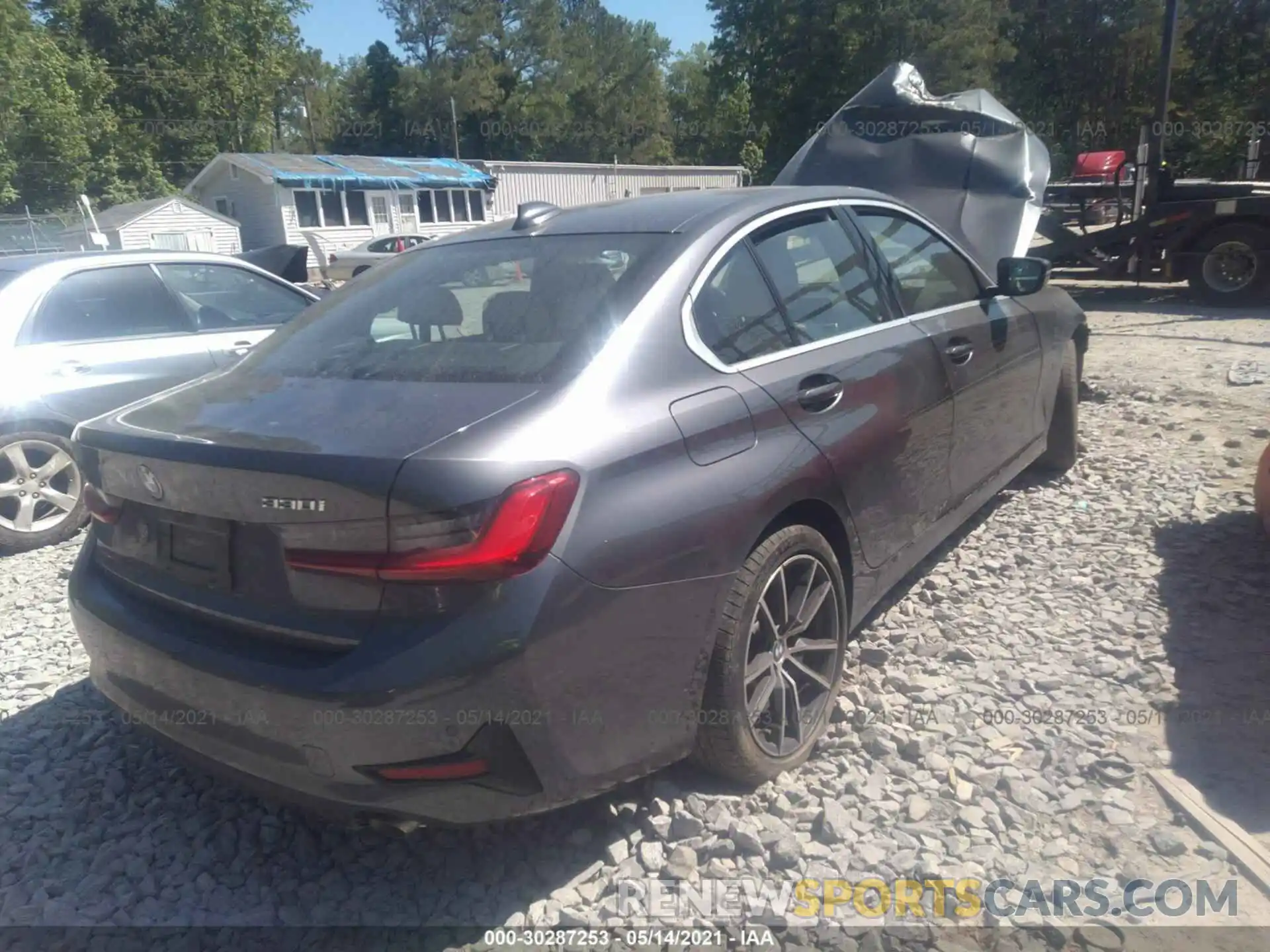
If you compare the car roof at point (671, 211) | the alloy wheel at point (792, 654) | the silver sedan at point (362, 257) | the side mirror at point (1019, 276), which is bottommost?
the silver sedan at point (362, 257)

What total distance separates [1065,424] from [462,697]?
434 centimetres

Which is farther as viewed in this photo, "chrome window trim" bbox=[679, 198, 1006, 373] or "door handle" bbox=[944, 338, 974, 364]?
"door handle" bbox=[944, 338, 974, 364]

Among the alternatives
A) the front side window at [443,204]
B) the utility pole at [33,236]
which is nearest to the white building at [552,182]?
the front side window at [443,204]

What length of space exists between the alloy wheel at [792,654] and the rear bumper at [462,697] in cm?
30

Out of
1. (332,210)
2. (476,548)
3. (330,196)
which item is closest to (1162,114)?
(476,548)

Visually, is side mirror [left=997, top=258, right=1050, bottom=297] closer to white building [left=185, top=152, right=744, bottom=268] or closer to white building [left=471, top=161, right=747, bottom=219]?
white building [left=185, top=152, right=744, bottom=268]

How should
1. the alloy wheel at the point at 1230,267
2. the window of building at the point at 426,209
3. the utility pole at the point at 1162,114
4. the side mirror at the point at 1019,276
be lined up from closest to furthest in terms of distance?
the side mirror at the point at 1019,276 → the alloy wheel at the point at 1230,267 → the utility pole at the point at 1162,114 → the window of building at the point at 426,209

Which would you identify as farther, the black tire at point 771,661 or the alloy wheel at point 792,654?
the alloy wheel at point 792,654

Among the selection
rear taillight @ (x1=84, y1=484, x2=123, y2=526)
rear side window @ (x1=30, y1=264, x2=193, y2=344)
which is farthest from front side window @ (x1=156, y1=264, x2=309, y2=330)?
rear taillight @ (x1=84, y1=484, x2=123, y2=526)

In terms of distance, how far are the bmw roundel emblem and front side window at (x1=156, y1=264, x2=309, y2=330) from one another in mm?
3850

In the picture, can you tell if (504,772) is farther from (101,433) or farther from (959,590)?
(959,590)

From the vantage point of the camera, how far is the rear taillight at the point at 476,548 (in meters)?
2.02

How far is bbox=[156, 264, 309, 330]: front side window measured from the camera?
19.4 feet

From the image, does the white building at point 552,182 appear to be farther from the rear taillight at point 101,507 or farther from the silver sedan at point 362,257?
the rear taillight at point 101,507
